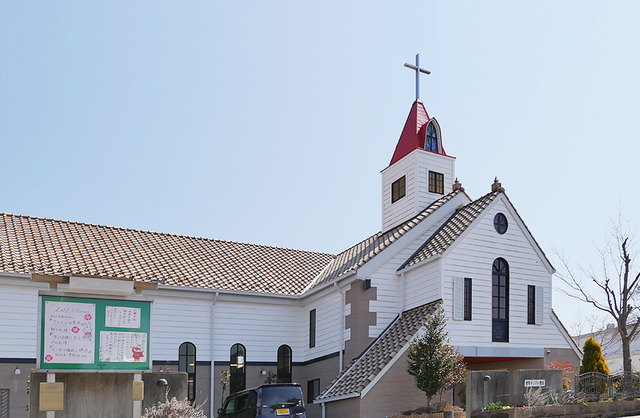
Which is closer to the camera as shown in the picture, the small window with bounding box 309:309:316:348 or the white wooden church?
the white wooden church

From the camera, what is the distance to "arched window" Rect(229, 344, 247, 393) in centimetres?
2572

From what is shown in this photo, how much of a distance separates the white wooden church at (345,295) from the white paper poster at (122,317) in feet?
14.7

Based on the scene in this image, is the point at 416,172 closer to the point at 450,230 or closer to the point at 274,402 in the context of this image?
the point at 450,230

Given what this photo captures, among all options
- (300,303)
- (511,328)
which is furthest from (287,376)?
(511,328)

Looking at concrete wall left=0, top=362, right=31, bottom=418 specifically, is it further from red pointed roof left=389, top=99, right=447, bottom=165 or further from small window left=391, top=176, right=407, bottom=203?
red pointed roof left=389, top=99, right=447, bottom=165

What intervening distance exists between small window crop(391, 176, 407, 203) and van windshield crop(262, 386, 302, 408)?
39.3 feet

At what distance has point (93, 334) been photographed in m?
14.9

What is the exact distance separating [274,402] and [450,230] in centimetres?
916

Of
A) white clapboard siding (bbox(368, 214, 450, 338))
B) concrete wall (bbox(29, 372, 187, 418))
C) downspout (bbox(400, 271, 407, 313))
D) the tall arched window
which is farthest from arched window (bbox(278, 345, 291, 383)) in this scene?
concrete wall (bbox(29, 372, 187, 418))

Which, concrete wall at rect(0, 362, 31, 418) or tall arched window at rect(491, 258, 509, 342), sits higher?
tall arched window at rect(491, 258, 509, 342)

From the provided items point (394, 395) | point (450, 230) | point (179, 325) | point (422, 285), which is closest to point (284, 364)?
point (179, 325)

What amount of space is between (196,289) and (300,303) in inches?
173

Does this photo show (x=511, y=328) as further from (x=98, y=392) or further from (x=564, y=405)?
(x=98, y=392)

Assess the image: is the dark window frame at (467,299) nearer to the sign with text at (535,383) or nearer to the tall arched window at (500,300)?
the tall arched window at (500,300)
